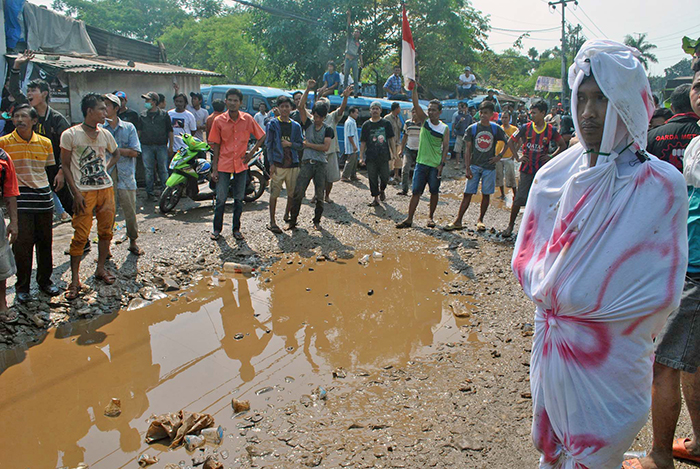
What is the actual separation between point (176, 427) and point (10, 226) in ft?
7.61

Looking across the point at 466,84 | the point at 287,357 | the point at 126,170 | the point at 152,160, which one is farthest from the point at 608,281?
the point at 466,84

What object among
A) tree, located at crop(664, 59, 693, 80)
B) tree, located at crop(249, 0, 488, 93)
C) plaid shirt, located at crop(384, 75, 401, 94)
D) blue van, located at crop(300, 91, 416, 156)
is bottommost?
blue van, located at crop(300, 91, 416, 156)

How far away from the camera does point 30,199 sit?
14.0 feet

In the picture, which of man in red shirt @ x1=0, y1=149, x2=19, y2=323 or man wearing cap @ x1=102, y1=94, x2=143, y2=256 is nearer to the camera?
man in red shirt @ x1=0, y1=149, x2=19, y2=323

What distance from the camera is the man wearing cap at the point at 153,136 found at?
8055mm

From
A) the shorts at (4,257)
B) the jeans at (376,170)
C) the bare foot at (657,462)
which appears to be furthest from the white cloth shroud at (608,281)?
the jeans at (376,170)

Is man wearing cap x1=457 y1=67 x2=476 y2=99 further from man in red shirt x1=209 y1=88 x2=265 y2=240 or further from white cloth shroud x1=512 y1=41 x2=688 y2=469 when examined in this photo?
white cloth shroud x1=512 y1=41 x2=688 y2=469

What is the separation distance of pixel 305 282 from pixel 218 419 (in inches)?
93.0

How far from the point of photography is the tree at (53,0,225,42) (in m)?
37.2

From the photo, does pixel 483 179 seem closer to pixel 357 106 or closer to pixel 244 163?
pixel 244 163

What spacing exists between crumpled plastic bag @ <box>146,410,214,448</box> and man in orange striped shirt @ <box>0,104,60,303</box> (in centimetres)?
225

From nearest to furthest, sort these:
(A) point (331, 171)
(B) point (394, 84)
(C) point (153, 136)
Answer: (A) point (331, 171) → (C) point (153, 136) → (B) point (394, 84)

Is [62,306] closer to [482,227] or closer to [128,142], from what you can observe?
[128,142]

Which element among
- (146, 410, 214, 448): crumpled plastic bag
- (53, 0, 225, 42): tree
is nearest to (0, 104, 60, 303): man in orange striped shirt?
(146, 410, 214, 448): crumpled plastic bag
